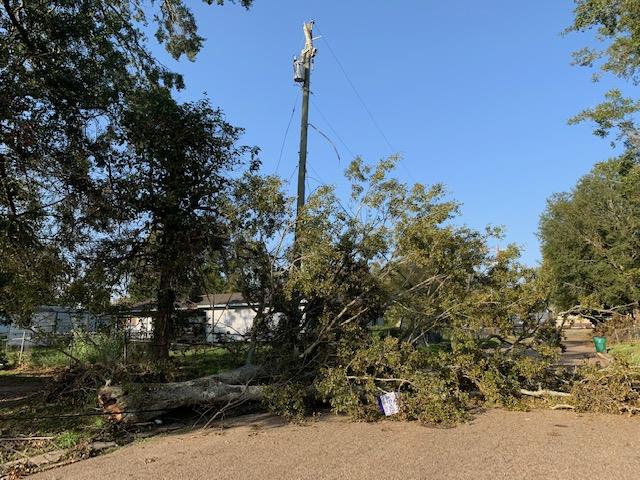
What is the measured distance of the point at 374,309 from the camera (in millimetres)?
10680

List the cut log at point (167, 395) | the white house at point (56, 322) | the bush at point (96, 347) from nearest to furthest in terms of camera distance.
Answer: the cut log at point (167, 395) < the white house at point (56, 322) < the bush at point (96, 347)

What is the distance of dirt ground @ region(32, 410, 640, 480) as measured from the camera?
6016mm

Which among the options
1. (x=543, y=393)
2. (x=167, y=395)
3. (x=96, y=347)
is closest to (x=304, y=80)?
(x=96, y=347)

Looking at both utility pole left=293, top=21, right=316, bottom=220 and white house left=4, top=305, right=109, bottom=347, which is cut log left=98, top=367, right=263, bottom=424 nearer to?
white house left=4, top=305, right=109, bottom=347

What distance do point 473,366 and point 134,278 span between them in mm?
7735

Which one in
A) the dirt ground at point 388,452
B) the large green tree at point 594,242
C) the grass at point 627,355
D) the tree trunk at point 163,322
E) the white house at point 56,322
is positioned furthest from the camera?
the large green tree at point 594,242

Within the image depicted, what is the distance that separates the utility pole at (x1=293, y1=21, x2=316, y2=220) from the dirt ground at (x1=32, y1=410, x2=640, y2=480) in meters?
5.80

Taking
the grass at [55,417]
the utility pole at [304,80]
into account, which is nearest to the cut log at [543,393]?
the grass at [55,417]

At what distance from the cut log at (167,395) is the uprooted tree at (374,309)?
0.12ft

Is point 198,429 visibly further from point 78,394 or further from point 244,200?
point 244,200

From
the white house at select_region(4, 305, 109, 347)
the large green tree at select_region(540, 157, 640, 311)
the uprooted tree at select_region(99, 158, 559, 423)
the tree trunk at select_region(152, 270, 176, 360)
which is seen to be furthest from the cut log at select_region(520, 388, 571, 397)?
the large green tree at select_region(540, 157, 640, 311)

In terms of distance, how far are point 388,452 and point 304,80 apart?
960 centimetres

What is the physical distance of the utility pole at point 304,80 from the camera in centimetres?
1251

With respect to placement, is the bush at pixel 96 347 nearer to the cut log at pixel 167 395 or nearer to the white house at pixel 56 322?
the white house at pixel 56 322
